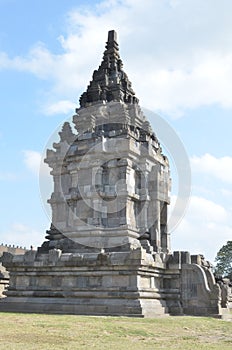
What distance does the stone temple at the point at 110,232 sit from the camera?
22.2 m

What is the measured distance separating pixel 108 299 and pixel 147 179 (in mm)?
8628

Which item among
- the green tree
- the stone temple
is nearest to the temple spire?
the stone temple

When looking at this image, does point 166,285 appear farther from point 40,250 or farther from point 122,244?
point 40,250

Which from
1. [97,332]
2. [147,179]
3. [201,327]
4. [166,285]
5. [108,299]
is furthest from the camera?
[147,179]

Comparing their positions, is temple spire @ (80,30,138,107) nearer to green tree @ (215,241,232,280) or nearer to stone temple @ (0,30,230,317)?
stone temple @ (0,30,230,317)

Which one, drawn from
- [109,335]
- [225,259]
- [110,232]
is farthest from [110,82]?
[225,259]

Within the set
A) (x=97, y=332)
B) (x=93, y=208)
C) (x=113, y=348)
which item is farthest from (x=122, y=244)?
(x=113, y=348)

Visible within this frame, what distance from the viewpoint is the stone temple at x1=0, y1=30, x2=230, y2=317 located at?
72.9 feet

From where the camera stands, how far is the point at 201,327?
16922 millimetres

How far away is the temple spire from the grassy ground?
16.8 meters

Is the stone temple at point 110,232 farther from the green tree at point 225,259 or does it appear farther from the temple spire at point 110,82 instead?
the green tree at point 225,259

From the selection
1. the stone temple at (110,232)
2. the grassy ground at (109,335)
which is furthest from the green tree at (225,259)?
the grassy ground at (109,335)

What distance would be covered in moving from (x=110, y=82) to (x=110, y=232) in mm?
11080

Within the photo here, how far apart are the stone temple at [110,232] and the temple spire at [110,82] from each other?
3.1 inches
